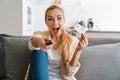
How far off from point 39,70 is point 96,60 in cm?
43

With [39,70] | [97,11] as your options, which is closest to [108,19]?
[97,11]

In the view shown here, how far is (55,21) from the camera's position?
1.53 m

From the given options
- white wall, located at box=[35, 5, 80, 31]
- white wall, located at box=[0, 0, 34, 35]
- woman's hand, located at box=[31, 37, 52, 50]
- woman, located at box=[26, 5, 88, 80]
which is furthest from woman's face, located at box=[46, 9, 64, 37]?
white wall, located at box=[35, 5, 80, 31]

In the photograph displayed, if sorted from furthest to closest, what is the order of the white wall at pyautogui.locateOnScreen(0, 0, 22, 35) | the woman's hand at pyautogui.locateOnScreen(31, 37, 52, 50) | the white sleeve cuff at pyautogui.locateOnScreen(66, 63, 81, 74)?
the white wall at pyautogui.locateOnScreen(0, 0, 22, 35) < the white sleeve cuff at pyautogui.locateOnScreen(66, 63, 81, 74) < the woman's hand at pyautogui.locateOnScreen(31, 37, 52, 50)

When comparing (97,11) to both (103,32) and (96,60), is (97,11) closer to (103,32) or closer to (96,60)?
(103,32)

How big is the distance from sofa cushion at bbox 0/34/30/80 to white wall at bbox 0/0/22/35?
1703 millimetres

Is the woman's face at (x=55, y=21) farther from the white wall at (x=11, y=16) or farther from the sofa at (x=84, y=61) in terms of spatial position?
the white wall at (x=11, y=16)

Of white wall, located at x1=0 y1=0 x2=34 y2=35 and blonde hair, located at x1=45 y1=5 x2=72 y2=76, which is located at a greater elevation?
white wall, located at x1=0 y1=0 x2=34 y2=35

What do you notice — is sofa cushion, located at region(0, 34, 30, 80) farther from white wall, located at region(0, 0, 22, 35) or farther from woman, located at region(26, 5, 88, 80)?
white wall, located at region(0, 0, 22, 35)

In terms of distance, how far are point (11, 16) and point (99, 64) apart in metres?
2.09

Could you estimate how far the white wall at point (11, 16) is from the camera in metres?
3.28

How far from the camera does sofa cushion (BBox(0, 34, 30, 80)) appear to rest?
1558 millimetres

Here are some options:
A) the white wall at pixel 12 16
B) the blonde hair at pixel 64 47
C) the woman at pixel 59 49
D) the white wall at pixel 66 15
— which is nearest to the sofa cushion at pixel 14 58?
the woman at pixel 59 49

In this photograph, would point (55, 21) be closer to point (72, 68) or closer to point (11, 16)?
point (72, 68)
